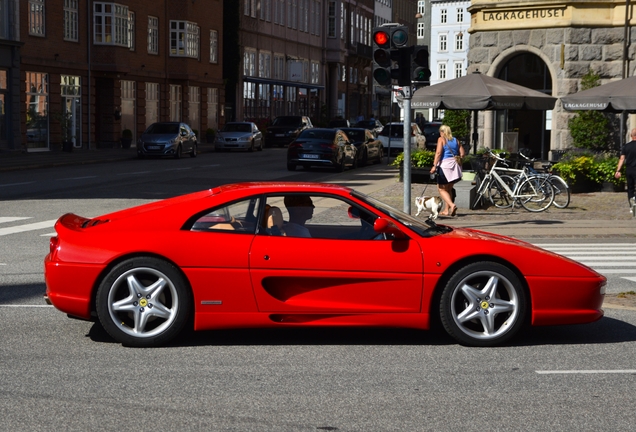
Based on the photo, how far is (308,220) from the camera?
7887 mm

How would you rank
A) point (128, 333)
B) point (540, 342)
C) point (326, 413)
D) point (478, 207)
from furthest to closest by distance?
point (478, 207), point (540, 342), point (128, 333), point (326, 413)

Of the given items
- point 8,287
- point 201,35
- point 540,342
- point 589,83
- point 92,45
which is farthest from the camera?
point 201,35

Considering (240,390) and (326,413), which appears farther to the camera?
(240,390)

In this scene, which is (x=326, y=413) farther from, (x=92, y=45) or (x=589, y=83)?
(x=92, y=45)

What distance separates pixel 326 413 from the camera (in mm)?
5949

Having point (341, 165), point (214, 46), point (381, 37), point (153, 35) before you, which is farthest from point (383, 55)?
point (214, 46)

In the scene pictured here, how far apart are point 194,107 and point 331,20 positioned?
33.2 m

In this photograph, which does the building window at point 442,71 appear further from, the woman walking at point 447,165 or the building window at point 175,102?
the woman walking at point 447,165

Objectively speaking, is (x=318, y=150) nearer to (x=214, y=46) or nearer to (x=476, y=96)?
(x=476, y=96)

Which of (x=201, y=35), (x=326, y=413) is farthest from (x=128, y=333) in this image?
(x=201, y=35)

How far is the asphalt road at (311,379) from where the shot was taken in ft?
19.1

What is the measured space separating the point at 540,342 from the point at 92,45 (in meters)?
42.5

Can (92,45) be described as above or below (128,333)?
above

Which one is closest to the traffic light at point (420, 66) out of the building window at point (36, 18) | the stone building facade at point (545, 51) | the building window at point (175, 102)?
the stone building facade at point (545, 51)
